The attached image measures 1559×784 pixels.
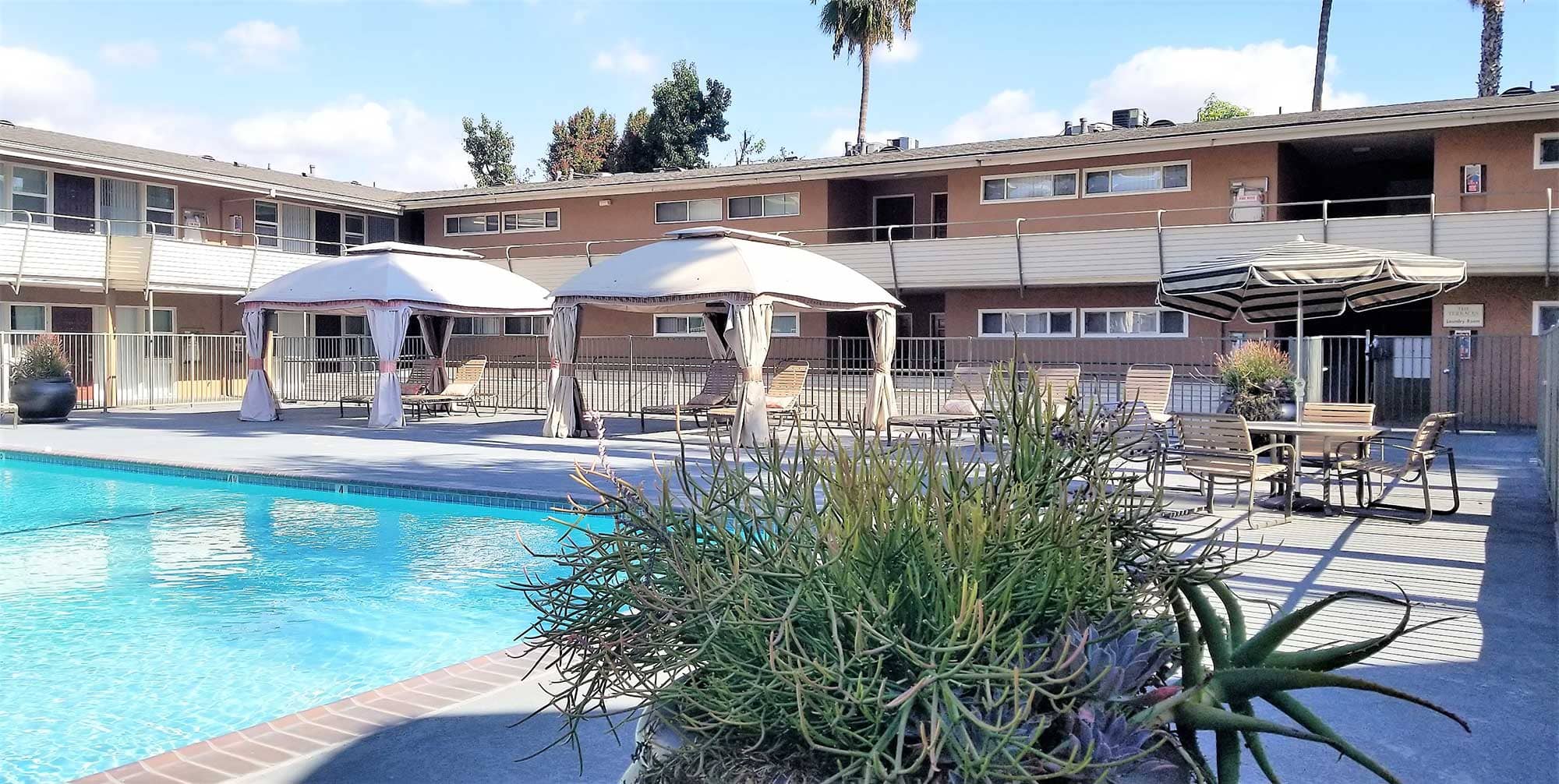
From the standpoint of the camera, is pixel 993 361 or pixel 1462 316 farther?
pixel 1462 316

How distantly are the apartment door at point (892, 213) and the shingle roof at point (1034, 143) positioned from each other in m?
1.92

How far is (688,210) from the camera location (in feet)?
102

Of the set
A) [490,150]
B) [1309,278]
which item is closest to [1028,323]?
[1309,278]

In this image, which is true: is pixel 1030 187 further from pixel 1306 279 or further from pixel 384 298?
pixel 1306 279

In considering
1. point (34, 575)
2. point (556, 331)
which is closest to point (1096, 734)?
point (34, 575)

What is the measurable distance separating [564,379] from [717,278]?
338cm

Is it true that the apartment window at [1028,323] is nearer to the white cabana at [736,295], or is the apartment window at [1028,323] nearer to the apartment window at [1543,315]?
the white cabana at [736,295]

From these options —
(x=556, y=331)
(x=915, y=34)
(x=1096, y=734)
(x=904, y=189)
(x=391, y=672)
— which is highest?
(x=915, y=34)

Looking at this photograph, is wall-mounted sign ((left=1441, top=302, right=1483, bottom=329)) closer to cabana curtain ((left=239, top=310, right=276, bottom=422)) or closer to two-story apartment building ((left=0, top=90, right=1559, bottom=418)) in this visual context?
two-story apartment building ((left=0, top=90, right=1559, bottom=418))

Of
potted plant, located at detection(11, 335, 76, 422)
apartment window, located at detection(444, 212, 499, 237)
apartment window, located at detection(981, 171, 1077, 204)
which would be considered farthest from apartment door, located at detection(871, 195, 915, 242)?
potted plant, located at detection(11, 335, 76, 422)

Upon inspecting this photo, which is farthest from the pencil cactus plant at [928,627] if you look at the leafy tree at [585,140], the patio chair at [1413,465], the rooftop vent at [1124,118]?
the leafy tree at [585,140]

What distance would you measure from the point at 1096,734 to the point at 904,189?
29.0 m

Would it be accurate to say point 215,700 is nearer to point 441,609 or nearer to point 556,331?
point 441,609

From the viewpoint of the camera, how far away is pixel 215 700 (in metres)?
6.17
